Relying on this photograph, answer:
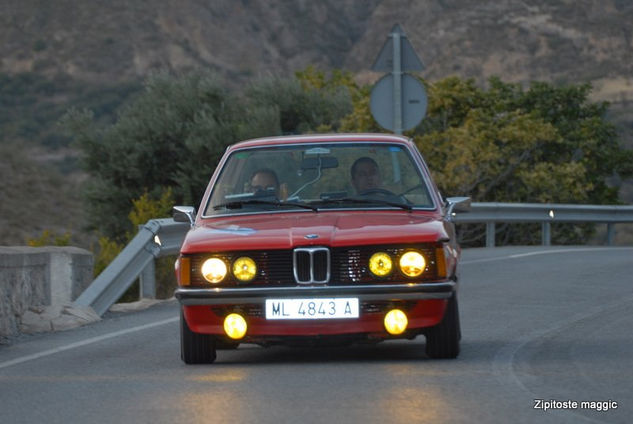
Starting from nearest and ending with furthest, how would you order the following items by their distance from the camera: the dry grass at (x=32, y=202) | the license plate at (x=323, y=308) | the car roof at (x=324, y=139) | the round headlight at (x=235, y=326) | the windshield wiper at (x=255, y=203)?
the license plate at (x=323, y=308)
the round headlight at (x=235, y=326)
the windshield wiper at (x=255, y=203)
the car roof at (x=324, y=139)
the dry grass at (x=32, y=202)

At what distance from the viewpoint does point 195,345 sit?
9055 millimetres

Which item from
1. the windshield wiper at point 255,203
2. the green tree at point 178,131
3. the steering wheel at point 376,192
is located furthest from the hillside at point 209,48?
the steering wheel at point 376,192

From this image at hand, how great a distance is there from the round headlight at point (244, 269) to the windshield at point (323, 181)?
35.6 inches

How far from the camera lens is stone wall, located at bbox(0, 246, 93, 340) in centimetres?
1198

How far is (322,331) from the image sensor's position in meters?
8.64

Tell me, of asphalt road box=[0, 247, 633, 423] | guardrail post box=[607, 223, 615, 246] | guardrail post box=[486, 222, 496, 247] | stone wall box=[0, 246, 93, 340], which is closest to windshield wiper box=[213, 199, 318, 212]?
asphalt road box=[0, 247, 633, 423]

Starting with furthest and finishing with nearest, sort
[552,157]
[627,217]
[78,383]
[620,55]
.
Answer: [620,55]
[552,157]
[627,217]
[78,383]

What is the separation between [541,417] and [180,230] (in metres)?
9.54

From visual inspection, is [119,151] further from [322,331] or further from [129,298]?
[322,331]

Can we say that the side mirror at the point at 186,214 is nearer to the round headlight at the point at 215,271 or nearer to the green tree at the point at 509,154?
the round headlight at the point at 215,271

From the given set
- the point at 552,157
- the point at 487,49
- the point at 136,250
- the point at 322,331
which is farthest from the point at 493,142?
the point at 487,49

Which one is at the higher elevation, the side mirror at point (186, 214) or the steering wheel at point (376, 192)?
the steering wheel at point (376, 192)

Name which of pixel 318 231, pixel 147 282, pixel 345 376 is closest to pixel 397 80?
pixel 147 282

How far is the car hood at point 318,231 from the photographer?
28.6 feet
